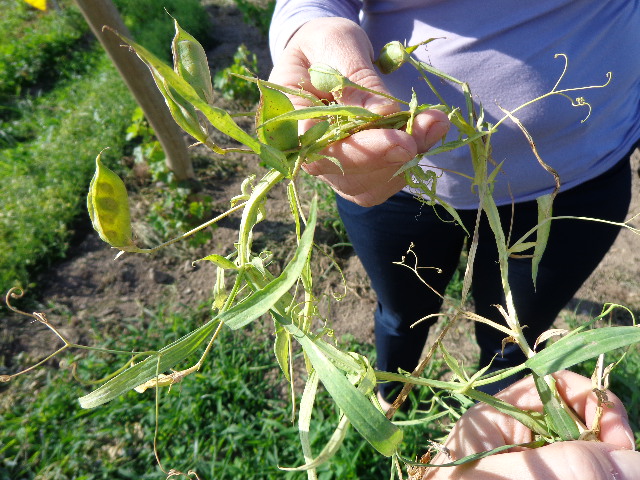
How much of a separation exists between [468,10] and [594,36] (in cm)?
24

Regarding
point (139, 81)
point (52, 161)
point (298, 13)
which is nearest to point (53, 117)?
point (52, 161)

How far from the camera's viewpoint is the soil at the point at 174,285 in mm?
1946

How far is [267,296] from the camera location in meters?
0.48

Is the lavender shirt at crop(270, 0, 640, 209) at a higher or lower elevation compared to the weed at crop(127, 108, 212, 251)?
higher

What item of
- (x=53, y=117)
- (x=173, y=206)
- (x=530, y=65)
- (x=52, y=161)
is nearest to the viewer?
(x=530, y=65)

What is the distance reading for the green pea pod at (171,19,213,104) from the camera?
49 centimetres

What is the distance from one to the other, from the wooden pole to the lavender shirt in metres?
1.27

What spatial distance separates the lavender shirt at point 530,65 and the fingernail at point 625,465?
0.44 meters

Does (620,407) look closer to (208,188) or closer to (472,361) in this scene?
(472,361)

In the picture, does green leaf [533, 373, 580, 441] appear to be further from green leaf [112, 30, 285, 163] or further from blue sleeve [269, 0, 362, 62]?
blue sleeve [269, 0, 362, 62]

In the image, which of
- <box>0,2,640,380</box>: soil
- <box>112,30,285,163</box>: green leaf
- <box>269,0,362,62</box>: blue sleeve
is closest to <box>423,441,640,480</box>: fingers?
<box>112,30,285,163</box>: green leaf

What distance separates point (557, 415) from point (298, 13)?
2.74 feet

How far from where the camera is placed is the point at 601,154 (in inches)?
37.2

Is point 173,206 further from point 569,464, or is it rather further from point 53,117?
point 569,464
